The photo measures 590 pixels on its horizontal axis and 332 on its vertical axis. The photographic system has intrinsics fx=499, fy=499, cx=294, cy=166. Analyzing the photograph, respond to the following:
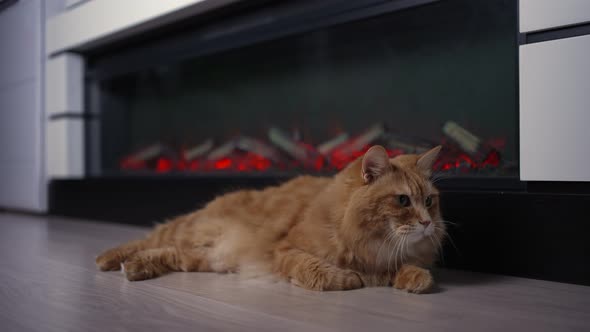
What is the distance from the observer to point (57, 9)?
11.6 feet

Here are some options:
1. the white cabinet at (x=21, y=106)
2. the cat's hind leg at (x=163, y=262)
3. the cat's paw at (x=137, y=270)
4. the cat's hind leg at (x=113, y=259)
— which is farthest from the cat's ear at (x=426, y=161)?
the white cabinet at (x=21, y=106)

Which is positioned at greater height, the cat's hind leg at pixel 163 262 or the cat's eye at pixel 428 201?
the cat's eye at pixel 428 201

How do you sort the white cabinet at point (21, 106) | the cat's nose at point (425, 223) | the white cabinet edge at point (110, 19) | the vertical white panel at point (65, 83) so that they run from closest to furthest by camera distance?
the cat's nose at point (425, 223)
the white cabinet edge at point (110, 19)
the vertical white panel at point (65, 83)
the white cabinet at point (21, 106)

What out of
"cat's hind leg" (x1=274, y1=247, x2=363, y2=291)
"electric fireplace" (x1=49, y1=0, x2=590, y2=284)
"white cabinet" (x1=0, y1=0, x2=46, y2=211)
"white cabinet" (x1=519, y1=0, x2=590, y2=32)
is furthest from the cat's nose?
"white cabinet" (x1=0, y1=0, x2=46, y2=211)

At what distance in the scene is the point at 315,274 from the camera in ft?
4.75

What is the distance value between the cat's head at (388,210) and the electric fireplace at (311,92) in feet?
1.39

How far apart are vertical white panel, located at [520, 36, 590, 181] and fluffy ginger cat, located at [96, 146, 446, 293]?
338 millimetres

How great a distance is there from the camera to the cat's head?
1406 mm

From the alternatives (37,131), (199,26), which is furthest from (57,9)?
(199,26)

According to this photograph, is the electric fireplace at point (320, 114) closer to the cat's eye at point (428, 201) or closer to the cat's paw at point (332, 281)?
the cat's eye at point (428, 201)

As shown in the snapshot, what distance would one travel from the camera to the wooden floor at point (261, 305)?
3.73ft

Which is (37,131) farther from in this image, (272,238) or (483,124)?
(483,124)

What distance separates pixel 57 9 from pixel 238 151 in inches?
72.5

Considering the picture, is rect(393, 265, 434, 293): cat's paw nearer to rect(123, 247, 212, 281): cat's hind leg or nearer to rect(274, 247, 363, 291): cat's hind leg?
rect(274, 247, 363, 291): cat's hind leg
